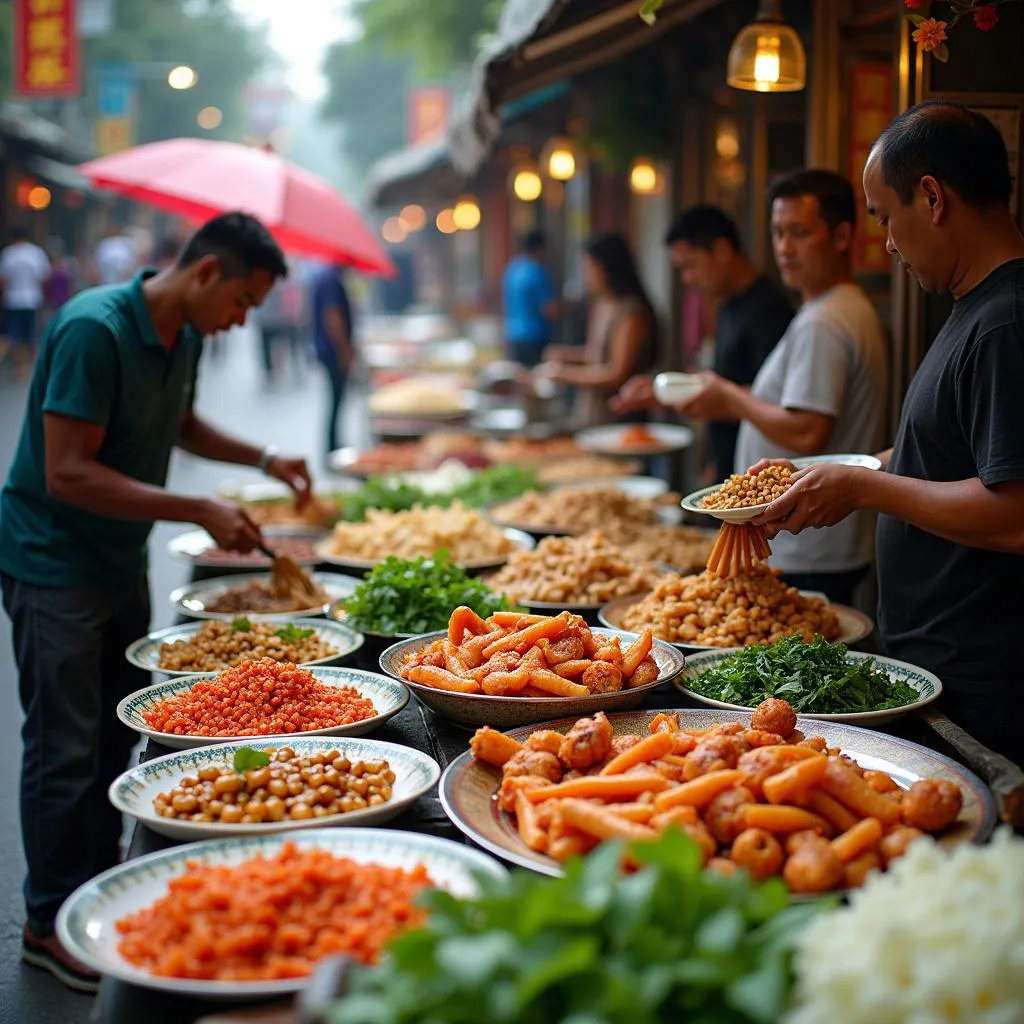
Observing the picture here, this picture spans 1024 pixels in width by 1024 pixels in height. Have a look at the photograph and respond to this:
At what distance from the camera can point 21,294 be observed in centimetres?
2253

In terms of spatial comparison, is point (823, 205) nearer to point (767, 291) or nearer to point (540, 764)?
point (767, 291)

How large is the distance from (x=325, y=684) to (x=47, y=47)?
21482 millimetres

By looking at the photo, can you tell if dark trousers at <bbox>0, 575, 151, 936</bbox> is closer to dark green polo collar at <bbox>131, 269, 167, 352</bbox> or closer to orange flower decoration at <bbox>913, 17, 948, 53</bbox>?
dark green polo collar at <bbox>131, 269, 167, 352</bbox>

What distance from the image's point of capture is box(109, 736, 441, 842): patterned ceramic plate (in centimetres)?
233

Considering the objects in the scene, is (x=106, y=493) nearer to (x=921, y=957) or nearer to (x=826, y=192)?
(x=826, y=192)

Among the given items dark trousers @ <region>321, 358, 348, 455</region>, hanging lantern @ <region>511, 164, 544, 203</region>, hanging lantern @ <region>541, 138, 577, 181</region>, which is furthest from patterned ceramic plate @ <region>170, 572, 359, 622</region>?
hanging lantern @ <region>511, 164, 544, 203</region>

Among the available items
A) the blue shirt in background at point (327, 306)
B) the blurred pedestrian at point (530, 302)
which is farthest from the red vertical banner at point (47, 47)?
the blurred pedestrian at point (530, 302)

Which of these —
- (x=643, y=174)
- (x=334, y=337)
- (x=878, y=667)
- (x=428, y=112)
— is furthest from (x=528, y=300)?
(x=428, y=112)

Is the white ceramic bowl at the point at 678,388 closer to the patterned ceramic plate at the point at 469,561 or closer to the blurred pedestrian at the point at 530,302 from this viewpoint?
the patterned ceramic plate at the point at 469,561

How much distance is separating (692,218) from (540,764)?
14.3 feet

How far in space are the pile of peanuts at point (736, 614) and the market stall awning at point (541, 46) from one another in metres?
3.46

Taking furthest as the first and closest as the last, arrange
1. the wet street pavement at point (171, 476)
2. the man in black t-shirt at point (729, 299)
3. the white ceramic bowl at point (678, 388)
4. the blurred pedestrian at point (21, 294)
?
the blurred pedestrian at point (21, 294) < the man in black t-shirt at point (729, 299) < the white ceramic bowl at point (678, 388) < the wet street pavement at point (171, 476)

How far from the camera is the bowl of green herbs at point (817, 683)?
2928mm

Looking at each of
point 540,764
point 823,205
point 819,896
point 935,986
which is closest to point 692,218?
point 823,205
